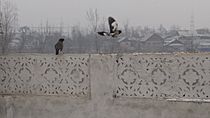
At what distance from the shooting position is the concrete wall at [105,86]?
3139 millimetres

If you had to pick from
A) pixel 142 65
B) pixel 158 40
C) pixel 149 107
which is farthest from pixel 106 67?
pixel 158 40

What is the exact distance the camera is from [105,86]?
3371mm

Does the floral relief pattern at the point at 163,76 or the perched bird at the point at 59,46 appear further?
the perched bird at the point at 59,46

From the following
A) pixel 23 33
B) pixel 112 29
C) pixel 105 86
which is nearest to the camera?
pixel 105 86

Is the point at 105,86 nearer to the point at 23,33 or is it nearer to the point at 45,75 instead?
the point at 45,75

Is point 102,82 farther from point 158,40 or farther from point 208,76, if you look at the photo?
point 158,40

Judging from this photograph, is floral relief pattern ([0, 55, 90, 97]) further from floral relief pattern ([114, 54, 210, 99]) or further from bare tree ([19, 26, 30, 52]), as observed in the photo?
bare tree ([19, 26, 30, 52])

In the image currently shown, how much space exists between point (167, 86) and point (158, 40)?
41.0 ft

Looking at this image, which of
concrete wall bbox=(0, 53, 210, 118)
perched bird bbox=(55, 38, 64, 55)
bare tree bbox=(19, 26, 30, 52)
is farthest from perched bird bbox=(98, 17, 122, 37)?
bare tree bbox=(19, 26, 30, 52)

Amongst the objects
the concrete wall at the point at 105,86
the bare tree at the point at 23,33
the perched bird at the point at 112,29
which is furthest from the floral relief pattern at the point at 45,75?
the bare tree at the point at 23,33

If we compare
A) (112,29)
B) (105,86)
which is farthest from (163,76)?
(112,29)

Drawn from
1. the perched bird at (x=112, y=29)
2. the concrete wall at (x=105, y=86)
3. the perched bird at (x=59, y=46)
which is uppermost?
the perched bird at (x=112, y=29)

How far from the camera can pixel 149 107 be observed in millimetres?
3230

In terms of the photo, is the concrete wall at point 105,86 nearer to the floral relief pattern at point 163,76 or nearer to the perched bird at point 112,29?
the floral relief pattern at point 163,76
